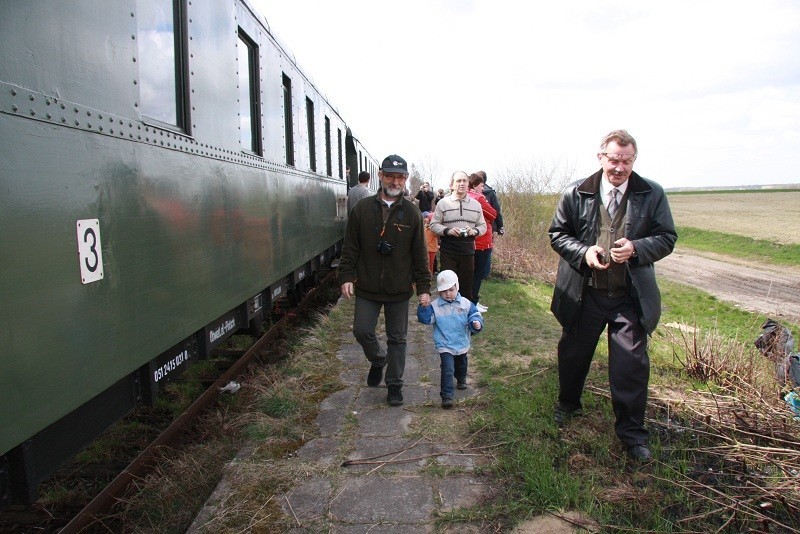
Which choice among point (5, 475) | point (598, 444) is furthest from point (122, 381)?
point (598, 444)

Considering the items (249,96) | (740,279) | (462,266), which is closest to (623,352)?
(462,266)

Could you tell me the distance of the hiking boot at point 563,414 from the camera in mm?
4016

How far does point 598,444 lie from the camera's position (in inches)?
Answer: 143

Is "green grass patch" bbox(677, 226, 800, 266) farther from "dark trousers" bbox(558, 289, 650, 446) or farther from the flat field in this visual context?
"dark trousers" bbox(558, 289, 650, 446)

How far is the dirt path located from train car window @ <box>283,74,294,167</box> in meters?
11.4

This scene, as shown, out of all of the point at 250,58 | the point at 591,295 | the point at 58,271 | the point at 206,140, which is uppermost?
the point at 250,58

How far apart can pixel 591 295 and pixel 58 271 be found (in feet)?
9.29

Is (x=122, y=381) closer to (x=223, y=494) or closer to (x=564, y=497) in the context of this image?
(x=223, y=494)

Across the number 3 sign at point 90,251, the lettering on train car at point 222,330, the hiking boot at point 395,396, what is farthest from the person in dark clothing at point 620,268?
the number 3 sign at point 90,251

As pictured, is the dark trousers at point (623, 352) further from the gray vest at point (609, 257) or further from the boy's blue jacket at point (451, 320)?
the boy's blue jacket at point (451, 320)

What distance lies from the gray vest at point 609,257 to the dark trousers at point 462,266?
2.73m

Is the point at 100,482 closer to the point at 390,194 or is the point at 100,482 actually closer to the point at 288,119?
Answer: the point at 390,194

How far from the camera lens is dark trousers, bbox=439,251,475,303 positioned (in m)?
6.41

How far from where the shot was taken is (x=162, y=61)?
3422 mm
